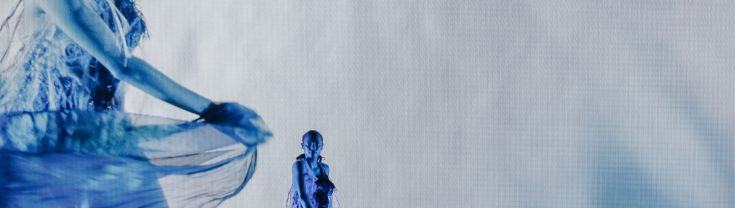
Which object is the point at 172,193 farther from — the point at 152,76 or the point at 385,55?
the point at 385,55

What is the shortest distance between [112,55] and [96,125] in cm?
22

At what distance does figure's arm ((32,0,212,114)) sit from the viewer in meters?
2.35

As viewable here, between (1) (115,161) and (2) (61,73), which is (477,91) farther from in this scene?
Result: (2) (61,73)

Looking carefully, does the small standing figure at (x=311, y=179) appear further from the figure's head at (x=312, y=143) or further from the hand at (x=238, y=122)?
the hand at (x=238, y=122)

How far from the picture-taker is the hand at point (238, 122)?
236 cm

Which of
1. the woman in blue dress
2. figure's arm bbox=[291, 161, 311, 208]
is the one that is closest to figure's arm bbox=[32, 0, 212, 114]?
the woman in blue dress

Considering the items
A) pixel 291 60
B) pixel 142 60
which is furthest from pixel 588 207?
pixel 142 60

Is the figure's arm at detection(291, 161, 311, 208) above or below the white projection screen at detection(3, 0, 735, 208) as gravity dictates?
below

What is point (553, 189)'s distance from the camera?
7.79 feet

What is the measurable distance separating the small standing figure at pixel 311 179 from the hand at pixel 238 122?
34 centimetres

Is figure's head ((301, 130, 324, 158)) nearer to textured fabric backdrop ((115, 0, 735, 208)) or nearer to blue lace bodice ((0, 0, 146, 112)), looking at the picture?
textured fabric backdrop ((115, 0, 735, 208))

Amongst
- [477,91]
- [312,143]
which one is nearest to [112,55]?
[312,143]

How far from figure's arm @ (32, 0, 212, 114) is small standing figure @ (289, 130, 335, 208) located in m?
0.46

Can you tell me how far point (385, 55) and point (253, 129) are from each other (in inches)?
18.2
